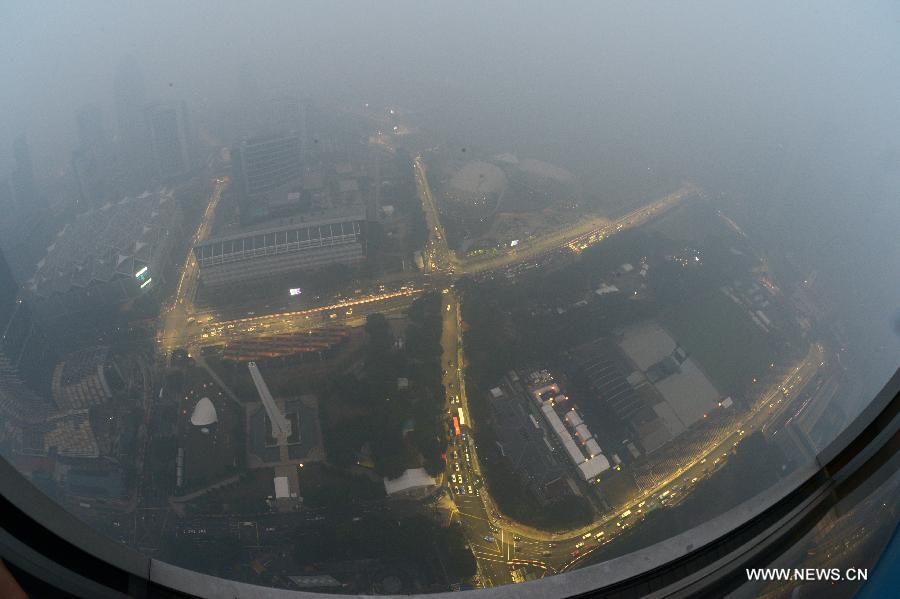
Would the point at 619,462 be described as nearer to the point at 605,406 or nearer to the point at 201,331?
the point at 605,406

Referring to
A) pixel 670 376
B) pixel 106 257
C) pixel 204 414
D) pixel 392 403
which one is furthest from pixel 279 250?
pixel 670 376

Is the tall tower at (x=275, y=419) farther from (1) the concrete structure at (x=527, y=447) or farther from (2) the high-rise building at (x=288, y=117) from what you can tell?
(2) the high-rise building at (x=288, y=117)

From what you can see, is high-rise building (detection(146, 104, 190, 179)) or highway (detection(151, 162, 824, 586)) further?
high-rise building (detection(146, 104, 190, 179))

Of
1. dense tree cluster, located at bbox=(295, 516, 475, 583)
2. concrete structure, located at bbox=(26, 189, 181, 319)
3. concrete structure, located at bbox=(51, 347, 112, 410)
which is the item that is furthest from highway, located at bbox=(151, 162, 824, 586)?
concrete structure, located at bbox=(51, 347, 112, 410)

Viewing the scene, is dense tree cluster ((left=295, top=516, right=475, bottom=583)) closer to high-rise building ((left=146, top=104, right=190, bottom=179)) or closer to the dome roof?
the dome roof

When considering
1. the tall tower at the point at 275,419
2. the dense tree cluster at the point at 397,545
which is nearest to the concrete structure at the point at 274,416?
the tall tower at the point at 275,419

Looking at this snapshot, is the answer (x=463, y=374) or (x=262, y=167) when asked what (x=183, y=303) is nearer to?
(x=262, y=167)

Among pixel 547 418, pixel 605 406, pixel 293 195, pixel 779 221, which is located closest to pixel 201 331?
pixel 293 195
